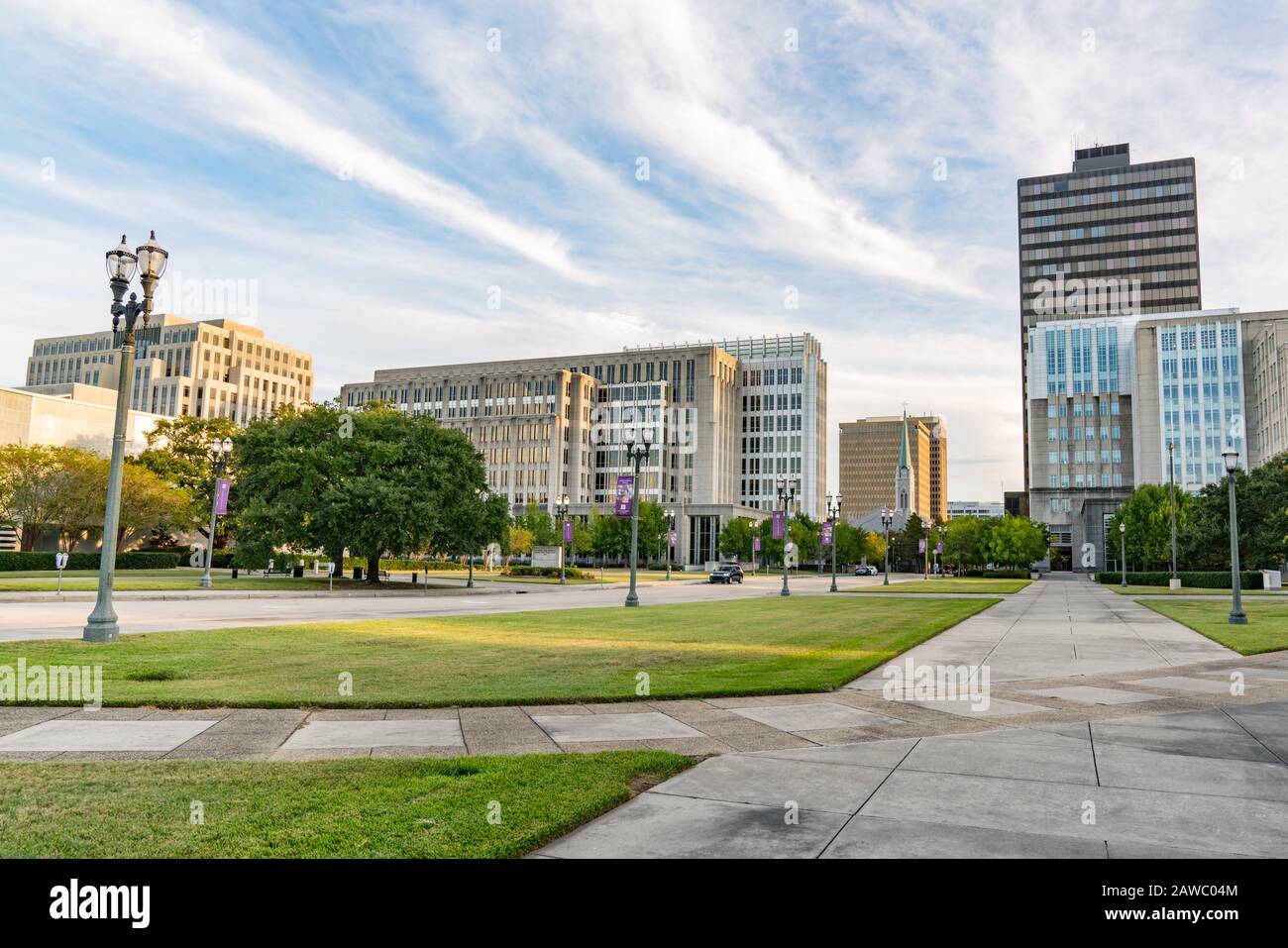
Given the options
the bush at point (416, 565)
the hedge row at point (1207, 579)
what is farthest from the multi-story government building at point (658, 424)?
the hedge row at point (1207, 579)

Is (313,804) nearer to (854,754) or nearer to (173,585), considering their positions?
(854,754)

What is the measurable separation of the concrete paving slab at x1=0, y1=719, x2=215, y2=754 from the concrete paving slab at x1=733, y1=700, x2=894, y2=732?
6.54 meters

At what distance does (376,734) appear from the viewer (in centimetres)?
906

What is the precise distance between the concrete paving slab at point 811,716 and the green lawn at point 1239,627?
42.6 ft

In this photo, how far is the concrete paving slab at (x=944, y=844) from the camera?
5203 millimetres

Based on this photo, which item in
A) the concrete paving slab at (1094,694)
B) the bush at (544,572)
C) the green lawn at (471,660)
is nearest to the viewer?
the green lawn at (471,660)

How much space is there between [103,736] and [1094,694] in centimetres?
1328

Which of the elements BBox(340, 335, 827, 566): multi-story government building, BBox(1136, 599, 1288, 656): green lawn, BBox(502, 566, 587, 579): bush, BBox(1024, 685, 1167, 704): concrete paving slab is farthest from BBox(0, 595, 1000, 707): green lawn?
BBox(340, 335, 827, 566): multi-story government building

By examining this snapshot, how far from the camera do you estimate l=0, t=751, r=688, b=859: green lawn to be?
522cm

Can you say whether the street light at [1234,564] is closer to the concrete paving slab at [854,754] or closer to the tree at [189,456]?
the concrete paving slab at [854,754]

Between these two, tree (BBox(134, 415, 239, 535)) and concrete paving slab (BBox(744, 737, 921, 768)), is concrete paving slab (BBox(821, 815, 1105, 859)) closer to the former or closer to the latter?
concrete paving slab (BBox(744, 737, 921, 768))
